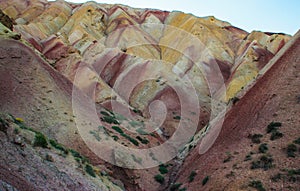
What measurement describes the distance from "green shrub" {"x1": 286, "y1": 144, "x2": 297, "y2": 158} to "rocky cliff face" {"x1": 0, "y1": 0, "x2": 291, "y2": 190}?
686cm

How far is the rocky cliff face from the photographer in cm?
2842

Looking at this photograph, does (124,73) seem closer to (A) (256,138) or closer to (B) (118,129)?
(B) (118,129)

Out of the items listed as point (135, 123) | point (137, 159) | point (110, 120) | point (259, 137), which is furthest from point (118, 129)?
point (259, 137)

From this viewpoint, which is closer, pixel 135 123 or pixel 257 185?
pixel 257 185

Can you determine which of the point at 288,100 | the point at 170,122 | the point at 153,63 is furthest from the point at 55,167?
the point at 153,63

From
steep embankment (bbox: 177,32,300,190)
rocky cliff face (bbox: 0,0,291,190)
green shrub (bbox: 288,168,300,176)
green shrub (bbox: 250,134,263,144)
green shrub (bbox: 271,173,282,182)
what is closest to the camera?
green shrub (bbox: 288,168,300,176)

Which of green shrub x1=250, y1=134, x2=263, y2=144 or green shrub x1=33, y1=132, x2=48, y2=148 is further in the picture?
green shrub x1=250, y1=134, x2=263, y2=144

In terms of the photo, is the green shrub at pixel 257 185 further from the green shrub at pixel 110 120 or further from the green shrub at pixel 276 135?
the green shrub at pixel 110 120

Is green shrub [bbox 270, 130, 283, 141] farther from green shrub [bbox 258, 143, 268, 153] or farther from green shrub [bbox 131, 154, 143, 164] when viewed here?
green shrub [bbox 131, 154, 143, 164]

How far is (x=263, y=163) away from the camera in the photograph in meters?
22.2

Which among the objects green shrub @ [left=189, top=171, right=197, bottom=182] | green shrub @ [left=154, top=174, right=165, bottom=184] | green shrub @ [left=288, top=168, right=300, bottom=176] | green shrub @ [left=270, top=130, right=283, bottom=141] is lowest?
green shrub @ [left=154, top=174, right=165, bottom=184]

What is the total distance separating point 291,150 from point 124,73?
38.1 m

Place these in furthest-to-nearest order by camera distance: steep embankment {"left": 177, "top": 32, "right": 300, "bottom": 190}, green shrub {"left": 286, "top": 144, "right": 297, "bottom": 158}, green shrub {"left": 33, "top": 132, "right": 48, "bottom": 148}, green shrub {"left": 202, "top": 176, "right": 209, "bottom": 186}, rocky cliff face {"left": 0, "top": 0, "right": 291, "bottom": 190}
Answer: rocky cliff face {"left": 0, "top": 0, "right": 291, "bottom": 190} < green shrub {"left": 202, "top": 176, "right": 209, "bottom": 186} < green shrub {"left": 286, "top": 144, "right": 297, "bottom": 158} < steep embankment {"left": 177, "top": 32, "right": 300, "bottom": 190} < green shrub {"left": 33, "top": 132, "right": 48, "bottom": 148}

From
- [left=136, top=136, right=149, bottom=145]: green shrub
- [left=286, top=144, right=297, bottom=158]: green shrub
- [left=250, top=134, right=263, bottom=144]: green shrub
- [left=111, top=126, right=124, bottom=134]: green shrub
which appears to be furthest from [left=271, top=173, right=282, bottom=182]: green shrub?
[left=111, top=126, right=124, bottom=134]: green shrub
